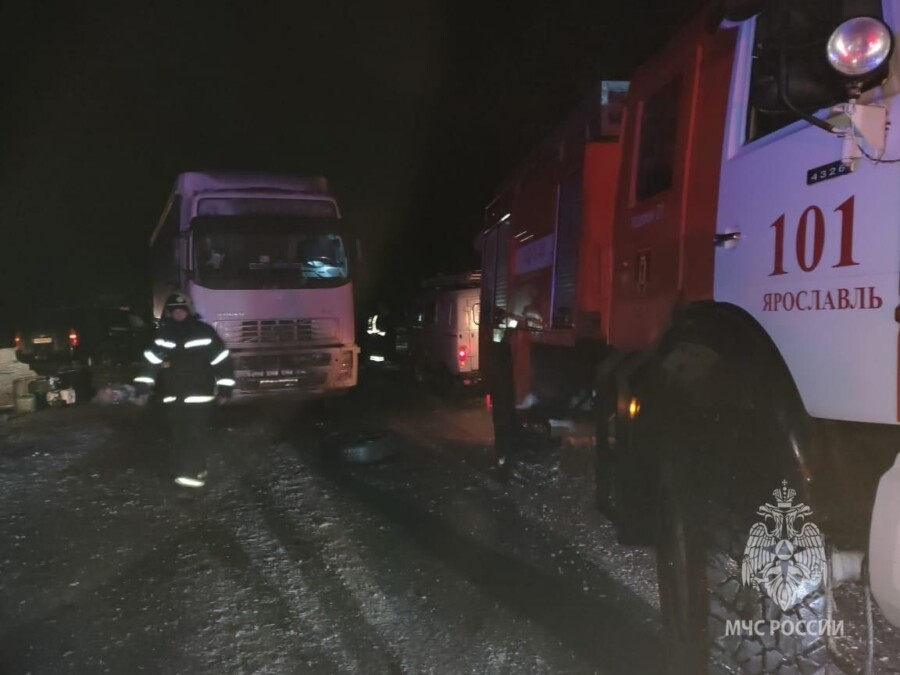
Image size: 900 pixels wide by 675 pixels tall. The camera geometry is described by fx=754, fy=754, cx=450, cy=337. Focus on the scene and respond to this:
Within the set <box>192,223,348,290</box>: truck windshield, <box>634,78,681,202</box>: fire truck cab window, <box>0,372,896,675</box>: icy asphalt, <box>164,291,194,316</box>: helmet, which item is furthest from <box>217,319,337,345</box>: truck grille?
<box>634,78,681,202</box>: fire truck cab window

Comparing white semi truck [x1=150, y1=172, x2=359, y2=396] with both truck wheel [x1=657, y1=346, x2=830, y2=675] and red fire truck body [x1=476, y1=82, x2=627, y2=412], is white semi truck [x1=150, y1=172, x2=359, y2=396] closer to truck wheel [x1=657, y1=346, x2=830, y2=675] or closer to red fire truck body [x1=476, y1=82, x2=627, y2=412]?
red fire truck body [x1=476, y1=82, x2=627, y2=412]

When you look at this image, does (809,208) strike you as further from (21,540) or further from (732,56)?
(21,540)

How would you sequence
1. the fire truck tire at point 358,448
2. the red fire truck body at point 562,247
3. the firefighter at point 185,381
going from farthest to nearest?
the fire truck tire at point 358,448
the firefighter at point 185,381
the red fire truck body at point 562,247

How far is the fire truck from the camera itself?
2182 mm

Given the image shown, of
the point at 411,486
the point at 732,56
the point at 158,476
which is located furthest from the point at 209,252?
the point at 732,56

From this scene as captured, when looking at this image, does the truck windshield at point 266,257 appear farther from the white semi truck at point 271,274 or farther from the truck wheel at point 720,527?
the truck wheel at point 720,527

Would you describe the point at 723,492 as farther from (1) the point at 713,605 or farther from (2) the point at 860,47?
(2) the point at 860,47

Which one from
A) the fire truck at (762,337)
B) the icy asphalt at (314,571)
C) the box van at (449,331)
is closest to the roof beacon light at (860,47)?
the fire truck at (762,337)

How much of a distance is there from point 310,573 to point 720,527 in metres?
3.03

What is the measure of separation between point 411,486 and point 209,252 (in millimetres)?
5180

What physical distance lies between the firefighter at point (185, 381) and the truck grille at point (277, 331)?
11.3 feet

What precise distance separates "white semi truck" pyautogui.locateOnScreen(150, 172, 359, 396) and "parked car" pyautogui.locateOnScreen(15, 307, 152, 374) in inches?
295

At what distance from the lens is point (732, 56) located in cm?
301

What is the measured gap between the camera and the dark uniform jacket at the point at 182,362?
695cm
